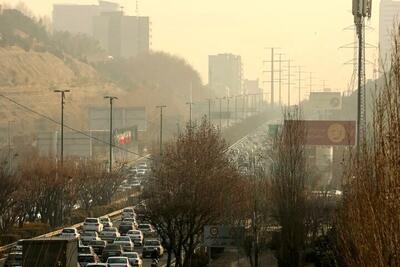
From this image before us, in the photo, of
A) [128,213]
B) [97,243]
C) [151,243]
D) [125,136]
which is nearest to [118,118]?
[125,136]

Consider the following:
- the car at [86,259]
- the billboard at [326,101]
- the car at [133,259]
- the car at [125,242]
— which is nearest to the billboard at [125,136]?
the billboard at [326,101]

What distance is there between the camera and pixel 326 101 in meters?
111

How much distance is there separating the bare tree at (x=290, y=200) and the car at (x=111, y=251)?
7.35 m

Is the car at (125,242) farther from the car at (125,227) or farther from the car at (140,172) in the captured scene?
the car at (140,172)

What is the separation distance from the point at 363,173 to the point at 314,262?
1878cm

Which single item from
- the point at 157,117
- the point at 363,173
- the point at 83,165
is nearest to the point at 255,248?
the point at 363,173

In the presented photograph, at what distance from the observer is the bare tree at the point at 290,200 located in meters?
29.5

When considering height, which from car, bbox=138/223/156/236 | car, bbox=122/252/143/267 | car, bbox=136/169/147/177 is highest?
car, bbox=122/252/143/267

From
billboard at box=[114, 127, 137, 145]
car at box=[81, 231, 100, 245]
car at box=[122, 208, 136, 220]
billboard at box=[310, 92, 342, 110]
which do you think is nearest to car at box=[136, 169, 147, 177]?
billboard at box=[114, 127, 137, 145]

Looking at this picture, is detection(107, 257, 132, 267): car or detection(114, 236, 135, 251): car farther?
detection(114, 236, 135, 251): car

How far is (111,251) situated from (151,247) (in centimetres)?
319

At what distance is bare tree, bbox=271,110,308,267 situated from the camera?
1161 inches

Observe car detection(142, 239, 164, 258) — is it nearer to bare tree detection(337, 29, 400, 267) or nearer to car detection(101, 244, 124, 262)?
car detection(101, 244, 124, 262)

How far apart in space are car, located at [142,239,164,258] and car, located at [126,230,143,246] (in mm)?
2364
